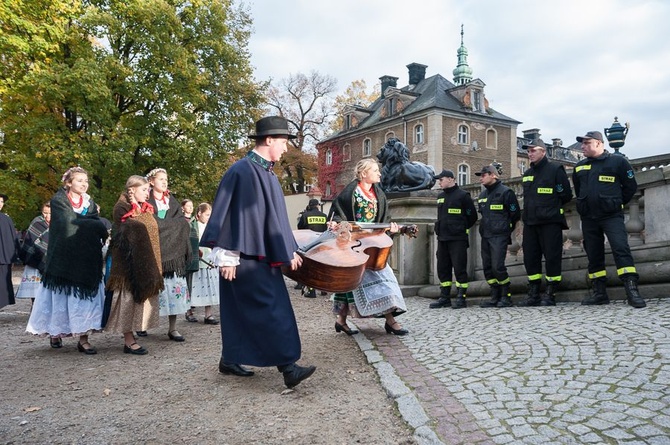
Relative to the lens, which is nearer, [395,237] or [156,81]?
[395,237]

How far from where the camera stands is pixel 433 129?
4016 centimetres

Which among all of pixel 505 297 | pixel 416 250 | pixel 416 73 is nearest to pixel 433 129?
pixel 416 73

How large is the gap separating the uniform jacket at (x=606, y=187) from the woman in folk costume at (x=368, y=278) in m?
2.64

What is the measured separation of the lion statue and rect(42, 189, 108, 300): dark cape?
247 inches

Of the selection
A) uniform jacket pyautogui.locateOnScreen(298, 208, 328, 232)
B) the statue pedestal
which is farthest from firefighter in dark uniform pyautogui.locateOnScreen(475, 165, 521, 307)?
uniform jacket pyautogui.locateOnScreen(298, 208, 328, 232)

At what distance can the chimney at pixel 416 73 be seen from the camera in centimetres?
4806

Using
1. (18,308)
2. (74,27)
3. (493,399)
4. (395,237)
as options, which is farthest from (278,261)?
(74,27)

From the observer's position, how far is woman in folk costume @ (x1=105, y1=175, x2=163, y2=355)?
19.0 feet

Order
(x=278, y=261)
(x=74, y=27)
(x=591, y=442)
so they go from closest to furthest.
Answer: (x=591, y=442), (x=278, y=261), (x=74, y=27)

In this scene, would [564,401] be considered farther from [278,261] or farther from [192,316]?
[192,316]

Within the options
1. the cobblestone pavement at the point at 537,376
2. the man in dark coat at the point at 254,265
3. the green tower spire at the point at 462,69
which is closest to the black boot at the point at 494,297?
the cobblestone pavement at the point at 537,376

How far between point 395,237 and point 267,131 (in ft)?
20.6

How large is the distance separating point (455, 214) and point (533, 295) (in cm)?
161

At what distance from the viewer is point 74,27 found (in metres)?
20.1
